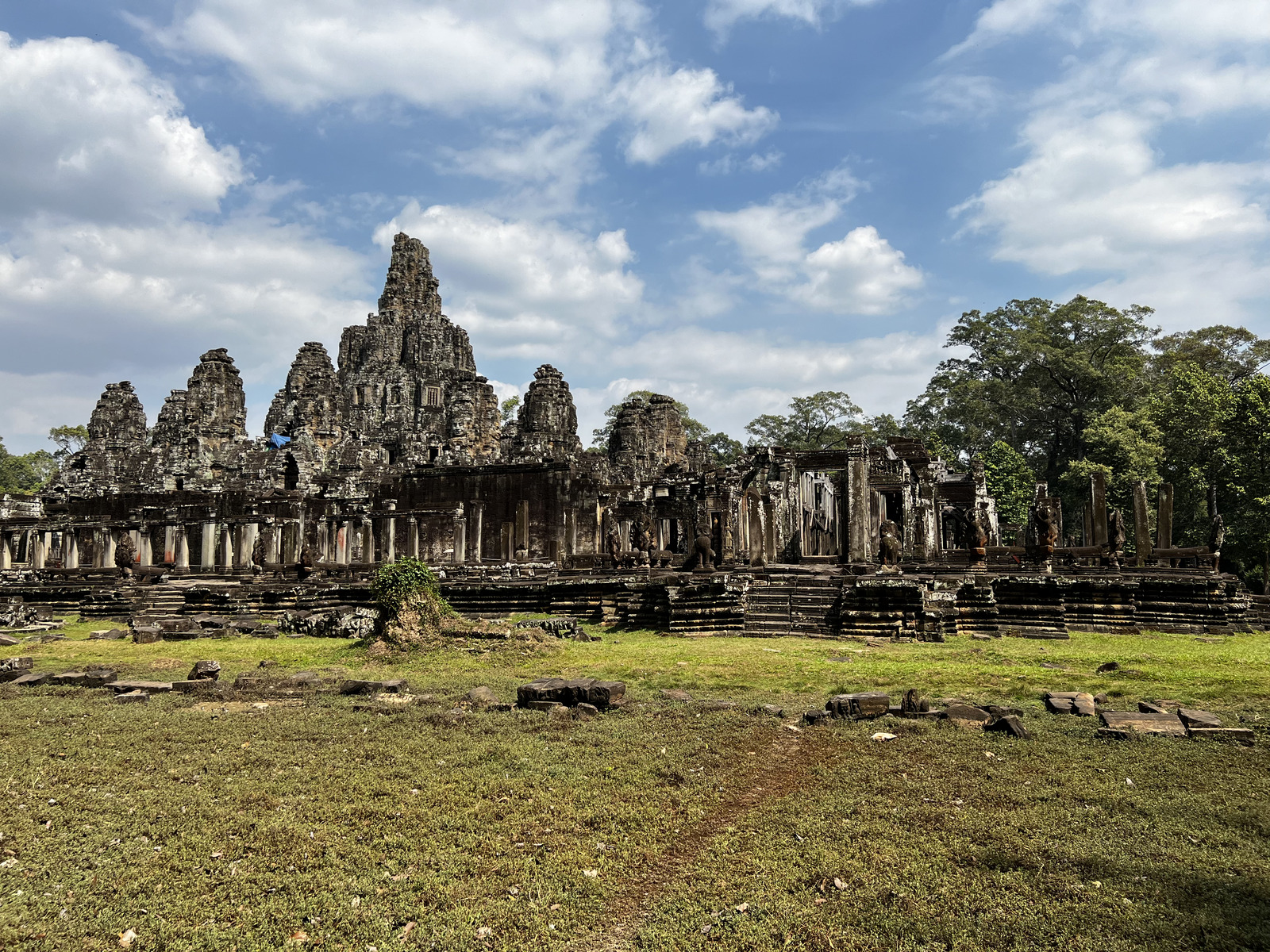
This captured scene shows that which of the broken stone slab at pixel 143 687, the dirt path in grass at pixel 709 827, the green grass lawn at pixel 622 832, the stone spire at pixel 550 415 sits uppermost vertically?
the stone spire at pixel 550 415

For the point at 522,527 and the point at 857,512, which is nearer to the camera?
the point at 857,512

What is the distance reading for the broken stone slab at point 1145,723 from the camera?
6.89 metres

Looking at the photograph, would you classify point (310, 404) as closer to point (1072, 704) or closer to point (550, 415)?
point (550, 415)

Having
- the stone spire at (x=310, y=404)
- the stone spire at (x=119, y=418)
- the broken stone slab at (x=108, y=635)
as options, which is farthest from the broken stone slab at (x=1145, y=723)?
the stone spire at (x=119, y=418)

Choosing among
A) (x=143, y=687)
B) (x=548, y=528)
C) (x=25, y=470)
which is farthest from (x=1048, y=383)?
(x=25, y=470)

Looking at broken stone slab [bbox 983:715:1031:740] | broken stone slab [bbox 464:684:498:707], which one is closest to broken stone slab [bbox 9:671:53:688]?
broken stone slab [bbox 464:684:498:707]

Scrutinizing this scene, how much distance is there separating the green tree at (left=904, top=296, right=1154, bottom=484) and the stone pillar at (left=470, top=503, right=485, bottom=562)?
3291cm

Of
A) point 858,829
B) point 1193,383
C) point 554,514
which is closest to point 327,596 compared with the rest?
point 554,514

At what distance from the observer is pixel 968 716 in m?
7.57

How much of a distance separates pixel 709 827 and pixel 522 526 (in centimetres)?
2452

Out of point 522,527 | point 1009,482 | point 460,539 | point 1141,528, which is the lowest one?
point 460,539

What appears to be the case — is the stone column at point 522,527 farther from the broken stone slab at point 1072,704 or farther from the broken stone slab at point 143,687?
the broken stone slab at point 1072,704

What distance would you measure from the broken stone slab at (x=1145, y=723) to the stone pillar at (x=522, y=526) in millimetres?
22766

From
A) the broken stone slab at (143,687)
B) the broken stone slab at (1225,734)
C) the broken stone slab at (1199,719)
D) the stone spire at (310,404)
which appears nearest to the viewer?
the broken stone slab at (1225,734)
